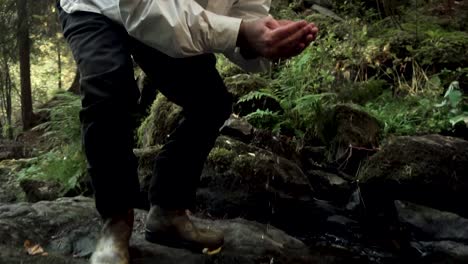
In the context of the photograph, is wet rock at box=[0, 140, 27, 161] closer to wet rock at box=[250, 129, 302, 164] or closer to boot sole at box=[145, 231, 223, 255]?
wet rock at box=[250, 129, 302, 164]

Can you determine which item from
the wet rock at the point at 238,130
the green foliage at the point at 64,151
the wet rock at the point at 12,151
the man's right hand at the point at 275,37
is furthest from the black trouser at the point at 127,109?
the wet rock at the point at 12,151

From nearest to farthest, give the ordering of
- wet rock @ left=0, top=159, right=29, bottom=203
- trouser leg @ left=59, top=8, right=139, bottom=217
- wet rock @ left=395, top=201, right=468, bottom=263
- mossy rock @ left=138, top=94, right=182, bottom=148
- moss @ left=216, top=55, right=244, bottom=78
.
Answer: trouser leg @ left=59, top=8, right=139, bottom=217 → wet rock @ left=395, top=201, right=468, bottom=263 → mossy rock @ left=138, top=94, right=182, bottom=148 → wet rock @ left=0, top=159, right=29, bottom=203 → moss @ left=216, top=55, right=244, bottom=78

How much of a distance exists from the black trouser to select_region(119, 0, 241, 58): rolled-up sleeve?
33 centimetres

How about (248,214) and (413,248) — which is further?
(248,214)

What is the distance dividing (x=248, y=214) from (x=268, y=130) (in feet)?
5.06

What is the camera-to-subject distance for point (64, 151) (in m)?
6.39

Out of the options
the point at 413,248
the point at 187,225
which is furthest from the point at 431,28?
the point at 187,225

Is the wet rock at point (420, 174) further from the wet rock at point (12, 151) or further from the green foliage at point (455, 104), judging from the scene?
the wet rock at point (12, 151)

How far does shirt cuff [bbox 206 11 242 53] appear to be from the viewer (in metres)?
2.16

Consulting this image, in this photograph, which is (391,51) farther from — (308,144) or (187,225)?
(187,225)

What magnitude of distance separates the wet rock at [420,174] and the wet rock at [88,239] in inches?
48.8

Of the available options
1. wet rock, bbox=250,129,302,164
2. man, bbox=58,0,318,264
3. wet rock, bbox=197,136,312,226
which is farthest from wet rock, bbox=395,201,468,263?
man, bbox=58,0,318,264

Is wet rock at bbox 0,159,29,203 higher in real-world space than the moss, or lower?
lower

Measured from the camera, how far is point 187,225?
10.0 ft
